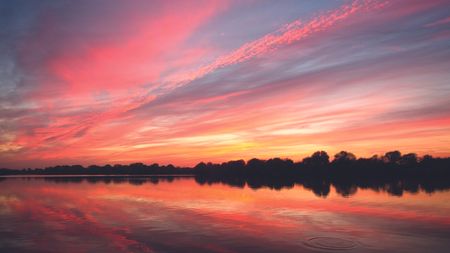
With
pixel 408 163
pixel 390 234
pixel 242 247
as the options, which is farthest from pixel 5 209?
pixel 408 163

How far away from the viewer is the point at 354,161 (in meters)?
166

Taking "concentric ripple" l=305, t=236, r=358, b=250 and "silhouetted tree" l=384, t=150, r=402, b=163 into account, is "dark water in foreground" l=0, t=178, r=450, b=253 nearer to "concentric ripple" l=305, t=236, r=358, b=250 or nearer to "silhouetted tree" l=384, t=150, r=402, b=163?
"concentric ripple" l=305, t=236, r=358, b=250

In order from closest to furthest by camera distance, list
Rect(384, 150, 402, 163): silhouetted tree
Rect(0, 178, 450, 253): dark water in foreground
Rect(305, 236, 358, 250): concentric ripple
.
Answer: Rect(305, 236, 358, 250): concentric ripple < Rect(0, 178, 450, 253): dark water in foreground < Rect(384, 150, 402, 163): silhouetted tree

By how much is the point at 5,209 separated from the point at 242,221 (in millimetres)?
27082

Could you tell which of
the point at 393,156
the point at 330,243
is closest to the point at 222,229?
the point at 330,243

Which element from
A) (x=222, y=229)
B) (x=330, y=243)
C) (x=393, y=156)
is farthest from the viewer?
(x=393, y=156)

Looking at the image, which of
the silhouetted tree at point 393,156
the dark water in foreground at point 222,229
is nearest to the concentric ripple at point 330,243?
the dark water in foreground at point 222,229

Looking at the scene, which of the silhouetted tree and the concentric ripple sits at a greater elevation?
the silhouetted tree

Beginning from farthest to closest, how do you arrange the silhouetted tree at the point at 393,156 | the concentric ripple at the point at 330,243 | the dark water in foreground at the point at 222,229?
the silhouetted tree at the point at 393,156
the dark water in foreground at the point at 222,229
the concentric ripple at the point at 330,243

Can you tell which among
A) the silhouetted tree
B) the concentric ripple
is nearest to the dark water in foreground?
the concentric ripple

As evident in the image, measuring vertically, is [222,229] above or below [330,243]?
above

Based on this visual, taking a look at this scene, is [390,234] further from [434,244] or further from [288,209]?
[288,209]

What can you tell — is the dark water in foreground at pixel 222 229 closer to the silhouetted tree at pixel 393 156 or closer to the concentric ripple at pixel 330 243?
the concentric ripple at pixel 330 243

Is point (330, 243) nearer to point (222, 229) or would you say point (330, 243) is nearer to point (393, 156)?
point (222, 229)
